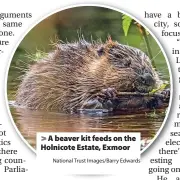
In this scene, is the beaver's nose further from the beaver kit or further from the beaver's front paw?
the beaver's front paw

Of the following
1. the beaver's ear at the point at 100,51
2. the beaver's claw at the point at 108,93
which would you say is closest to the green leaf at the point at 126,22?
the beaver's ear at the point at 100,51

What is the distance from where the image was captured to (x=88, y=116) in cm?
190

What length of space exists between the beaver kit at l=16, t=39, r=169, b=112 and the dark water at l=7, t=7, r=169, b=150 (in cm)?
3

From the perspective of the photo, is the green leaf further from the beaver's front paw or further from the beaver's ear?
the beaver's front paw

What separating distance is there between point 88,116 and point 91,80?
0.15 meters

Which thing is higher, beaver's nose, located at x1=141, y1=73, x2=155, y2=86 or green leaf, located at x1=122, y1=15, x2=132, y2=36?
green leaf, located at x1=122, y1=15, x2=132, y2=36

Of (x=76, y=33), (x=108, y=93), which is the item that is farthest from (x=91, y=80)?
(x=76, y=33)

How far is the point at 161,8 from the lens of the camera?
186 cm

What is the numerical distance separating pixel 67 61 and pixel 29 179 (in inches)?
19.2

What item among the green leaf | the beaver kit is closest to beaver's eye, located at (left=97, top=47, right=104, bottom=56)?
the beaver kit

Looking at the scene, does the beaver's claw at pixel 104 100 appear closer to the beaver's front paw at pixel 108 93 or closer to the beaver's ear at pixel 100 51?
the beaver's front paw at pixel 108 93

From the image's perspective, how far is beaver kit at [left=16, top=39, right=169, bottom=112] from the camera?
191cm

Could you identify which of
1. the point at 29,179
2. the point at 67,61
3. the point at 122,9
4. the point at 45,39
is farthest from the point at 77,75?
the point at 29,179

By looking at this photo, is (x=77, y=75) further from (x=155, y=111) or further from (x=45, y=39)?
(x=155, y=111)
